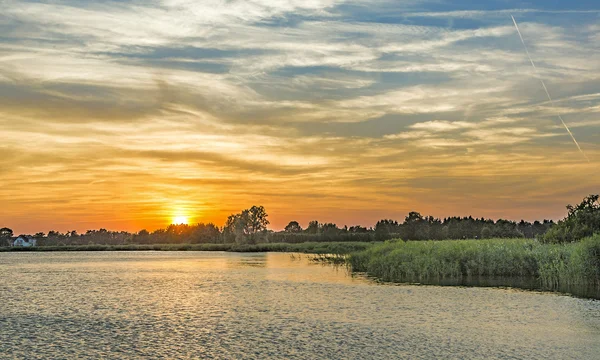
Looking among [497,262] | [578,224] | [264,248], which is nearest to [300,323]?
[497,262]

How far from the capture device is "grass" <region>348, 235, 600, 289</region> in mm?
44000

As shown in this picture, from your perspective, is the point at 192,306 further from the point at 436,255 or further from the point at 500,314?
the point at 436,255

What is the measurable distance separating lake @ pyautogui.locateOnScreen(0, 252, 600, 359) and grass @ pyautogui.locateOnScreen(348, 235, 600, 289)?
673cm

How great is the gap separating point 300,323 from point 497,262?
2881cm

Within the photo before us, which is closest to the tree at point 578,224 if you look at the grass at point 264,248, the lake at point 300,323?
the lake at point 300,323

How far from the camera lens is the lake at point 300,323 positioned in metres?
22.7

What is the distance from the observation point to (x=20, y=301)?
40250 mm

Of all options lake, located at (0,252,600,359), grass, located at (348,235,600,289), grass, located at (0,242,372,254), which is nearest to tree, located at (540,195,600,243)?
grass, located at (348,235,600,289)

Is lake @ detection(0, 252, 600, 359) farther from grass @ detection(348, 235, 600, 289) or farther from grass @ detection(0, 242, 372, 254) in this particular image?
grass @ detection(0, 242, 372, 254)

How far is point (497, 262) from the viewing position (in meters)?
51.8

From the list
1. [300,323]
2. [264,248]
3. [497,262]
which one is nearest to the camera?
[300,323]

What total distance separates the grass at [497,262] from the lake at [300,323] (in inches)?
265

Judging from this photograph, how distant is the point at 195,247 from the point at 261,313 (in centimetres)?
14756

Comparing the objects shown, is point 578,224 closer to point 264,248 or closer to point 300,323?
point 300,323
